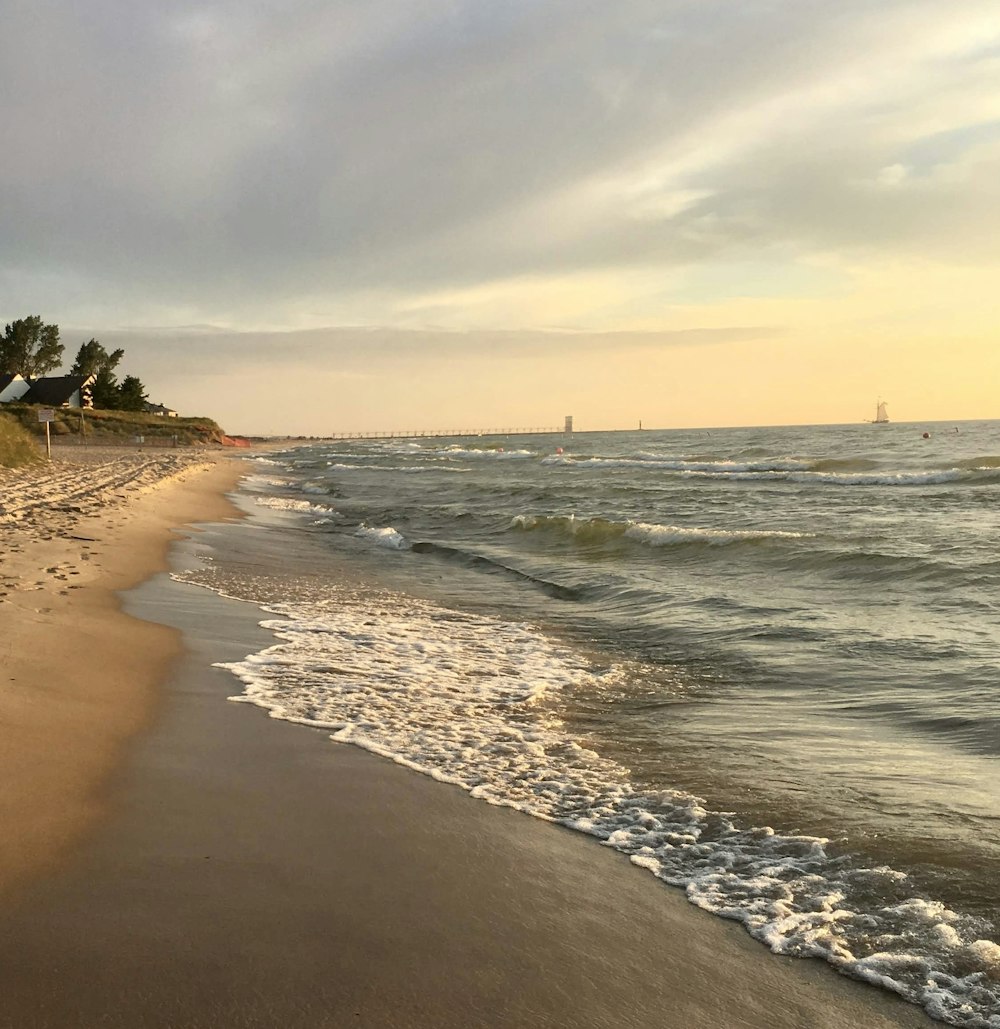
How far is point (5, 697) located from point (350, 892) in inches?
127

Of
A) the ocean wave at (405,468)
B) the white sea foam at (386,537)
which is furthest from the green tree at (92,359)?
the white sea foam at (386,537)

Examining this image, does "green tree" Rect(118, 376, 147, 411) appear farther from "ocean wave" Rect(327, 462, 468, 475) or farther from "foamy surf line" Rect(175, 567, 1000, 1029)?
"foamy surf line" Rect(175, 567, 1000, 1029)

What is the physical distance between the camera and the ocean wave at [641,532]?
17.3 metres

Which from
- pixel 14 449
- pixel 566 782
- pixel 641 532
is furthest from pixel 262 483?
pixel 566 782

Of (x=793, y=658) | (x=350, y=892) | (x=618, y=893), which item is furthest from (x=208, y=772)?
(x=793, y=658)

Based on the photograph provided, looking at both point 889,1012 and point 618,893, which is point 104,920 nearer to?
point 618,893

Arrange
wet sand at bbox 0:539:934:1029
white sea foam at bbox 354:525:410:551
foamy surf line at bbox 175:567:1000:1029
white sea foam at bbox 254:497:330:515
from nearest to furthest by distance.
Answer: wet sand at bbox 0:539:934:1029 → foamy surf line at bbox 175:567:1000:1029 → white sea foam at bbox 354:525:410:551 → white sea foam at bbox 254:497:330:515

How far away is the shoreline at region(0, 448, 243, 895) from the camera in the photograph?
409 centimetres

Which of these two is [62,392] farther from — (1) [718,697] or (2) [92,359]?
(1) [718,697]

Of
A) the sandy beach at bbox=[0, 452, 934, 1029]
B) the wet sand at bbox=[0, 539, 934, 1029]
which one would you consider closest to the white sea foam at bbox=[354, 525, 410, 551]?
the sandy beach at bbox=[0, 452, 934, 1029]

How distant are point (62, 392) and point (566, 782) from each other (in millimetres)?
88605

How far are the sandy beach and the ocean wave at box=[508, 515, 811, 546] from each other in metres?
12.8

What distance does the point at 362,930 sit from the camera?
3.32 metres

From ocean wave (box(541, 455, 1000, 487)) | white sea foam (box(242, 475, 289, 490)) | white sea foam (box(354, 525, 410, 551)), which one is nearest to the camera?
white sea foam (box(354, 525, 410, 551))
